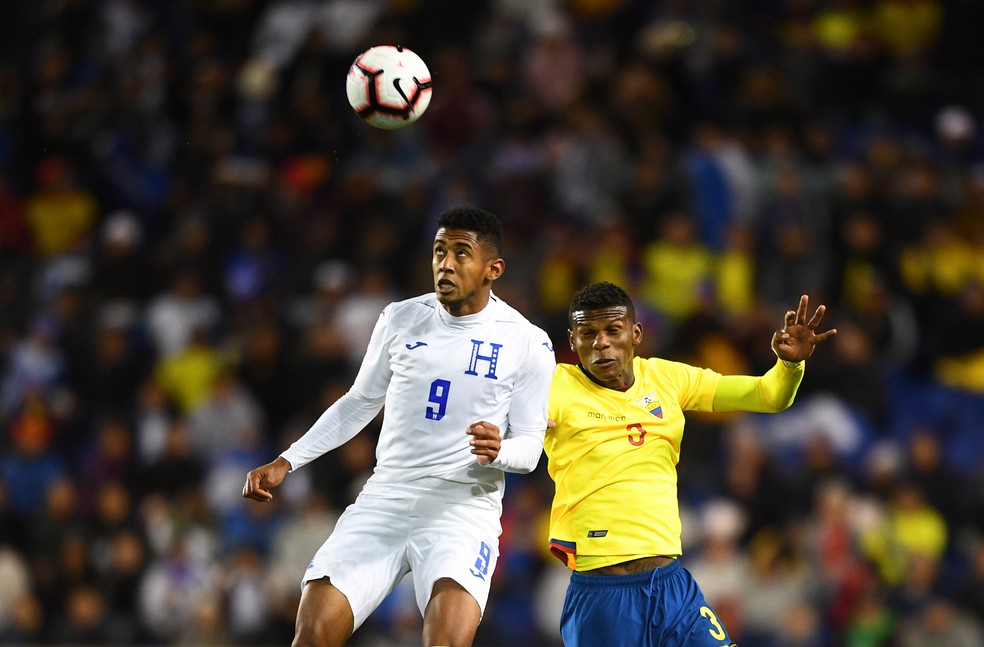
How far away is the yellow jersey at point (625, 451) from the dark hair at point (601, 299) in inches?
14.7

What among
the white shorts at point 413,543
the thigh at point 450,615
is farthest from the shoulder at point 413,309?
the thigh at point 450,615

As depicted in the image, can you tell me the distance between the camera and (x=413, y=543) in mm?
6113

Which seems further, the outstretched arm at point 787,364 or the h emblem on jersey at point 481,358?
the outstretched arm at point 787,364

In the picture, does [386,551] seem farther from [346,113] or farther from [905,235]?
[346,113]

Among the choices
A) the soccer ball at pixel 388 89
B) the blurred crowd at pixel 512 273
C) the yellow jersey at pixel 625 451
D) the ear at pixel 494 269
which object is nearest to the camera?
the yellow jersey at pixel 625 451

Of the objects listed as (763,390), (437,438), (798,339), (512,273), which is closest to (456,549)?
(437,438)

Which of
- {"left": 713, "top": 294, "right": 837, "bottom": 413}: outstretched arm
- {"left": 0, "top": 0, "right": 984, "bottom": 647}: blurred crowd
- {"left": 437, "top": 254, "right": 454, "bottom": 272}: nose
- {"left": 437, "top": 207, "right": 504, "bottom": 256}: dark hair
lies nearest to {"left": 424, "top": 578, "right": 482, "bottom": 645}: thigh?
{"left": 437, "top": 254, "right": 454, "bottom": 272}: nose

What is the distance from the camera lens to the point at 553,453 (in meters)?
6.45

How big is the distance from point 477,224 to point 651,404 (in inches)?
45.4

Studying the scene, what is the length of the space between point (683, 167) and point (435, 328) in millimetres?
7226

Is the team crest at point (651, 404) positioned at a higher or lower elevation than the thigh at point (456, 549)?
higher

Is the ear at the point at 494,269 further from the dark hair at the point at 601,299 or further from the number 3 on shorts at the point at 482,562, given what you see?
the number 3 on shorts at the point at 482,562

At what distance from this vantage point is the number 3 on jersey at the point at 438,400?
20.4 ft

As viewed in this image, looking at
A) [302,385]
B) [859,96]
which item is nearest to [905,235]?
[859,96]
